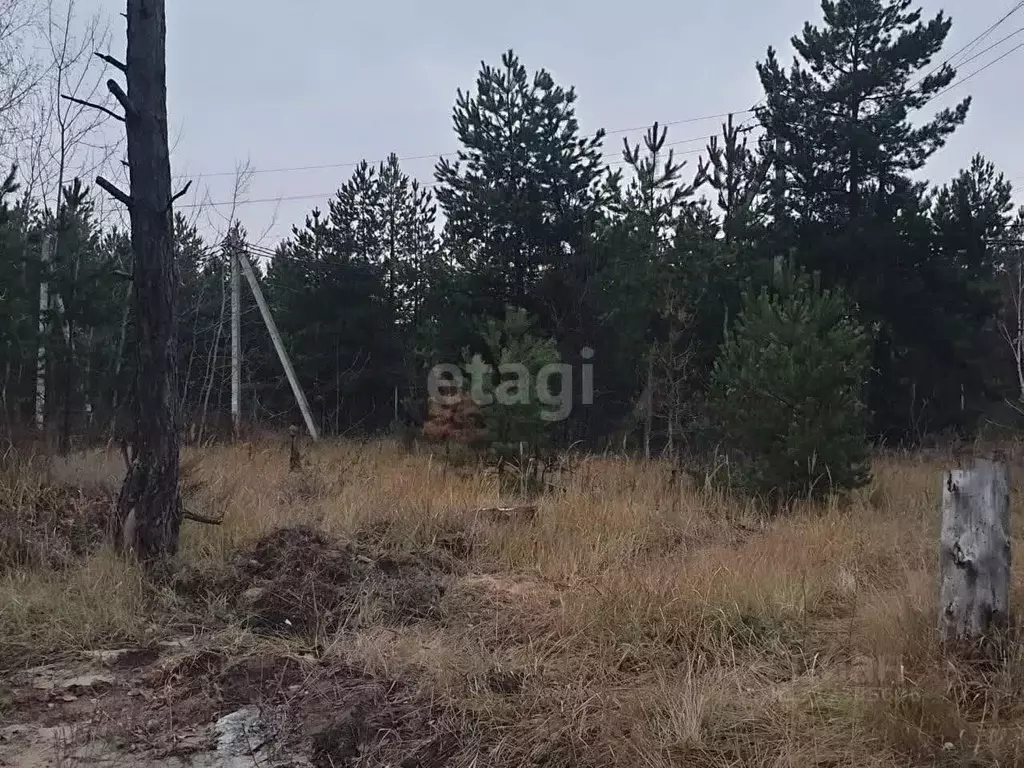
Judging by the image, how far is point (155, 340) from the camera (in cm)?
418

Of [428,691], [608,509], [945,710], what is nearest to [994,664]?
[945,710]

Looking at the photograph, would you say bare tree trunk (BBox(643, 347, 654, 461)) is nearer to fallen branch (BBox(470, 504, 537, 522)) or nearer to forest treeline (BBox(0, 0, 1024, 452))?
forest treeline (BBox(0, 0, 1024, 452))

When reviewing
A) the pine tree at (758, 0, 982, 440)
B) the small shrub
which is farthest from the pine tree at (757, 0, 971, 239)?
the small shrub

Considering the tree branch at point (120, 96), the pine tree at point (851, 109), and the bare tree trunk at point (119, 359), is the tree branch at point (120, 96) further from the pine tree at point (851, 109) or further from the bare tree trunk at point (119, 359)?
the pine tree at point (851, 109)

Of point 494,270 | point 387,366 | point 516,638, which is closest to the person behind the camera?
point 516,638

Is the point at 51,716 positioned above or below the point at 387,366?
below

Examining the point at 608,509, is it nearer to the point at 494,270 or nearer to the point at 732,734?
the point at 732,734

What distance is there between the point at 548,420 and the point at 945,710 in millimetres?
6924

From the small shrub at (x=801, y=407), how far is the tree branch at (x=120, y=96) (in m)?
5.32

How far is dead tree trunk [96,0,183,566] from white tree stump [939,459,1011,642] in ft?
12.5

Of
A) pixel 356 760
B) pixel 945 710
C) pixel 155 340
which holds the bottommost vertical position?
pixel 356 760

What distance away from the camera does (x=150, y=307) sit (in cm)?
418

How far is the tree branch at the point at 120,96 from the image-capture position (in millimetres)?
3876

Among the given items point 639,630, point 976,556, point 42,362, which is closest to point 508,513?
point 639,630
